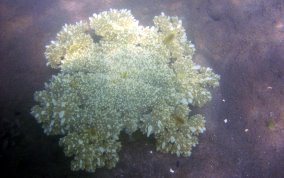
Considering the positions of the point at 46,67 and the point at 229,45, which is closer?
the point at 46,67

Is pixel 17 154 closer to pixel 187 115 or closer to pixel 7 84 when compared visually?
pixel 7 84

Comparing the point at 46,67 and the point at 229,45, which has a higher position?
the point at 229,45

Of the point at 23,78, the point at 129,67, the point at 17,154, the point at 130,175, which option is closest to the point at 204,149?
the point at 130,175

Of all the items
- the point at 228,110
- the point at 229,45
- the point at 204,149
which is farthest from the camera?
the point at 229,45

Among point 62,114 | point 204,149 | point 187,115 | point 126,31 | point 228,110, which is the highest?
point 126,31

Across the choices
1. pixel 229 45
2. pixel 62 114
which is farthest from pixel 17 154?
pixel 229 45

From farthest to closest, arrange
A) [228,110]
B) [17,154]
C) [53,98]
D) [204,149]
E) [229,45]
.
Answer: [229,45], [228,110], [204,149], [53,98], [17,154]

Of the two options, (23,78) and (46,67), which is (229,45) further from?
(23,78)
